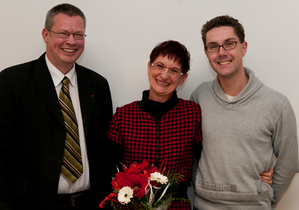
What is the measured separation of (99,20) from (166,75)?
113cm

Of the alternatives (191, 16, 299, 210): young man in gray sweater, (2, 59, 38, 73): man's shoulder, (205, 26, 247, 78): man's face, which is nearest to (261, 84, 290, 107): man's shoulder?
(191, 16, 299, 210): young man in gray sweater

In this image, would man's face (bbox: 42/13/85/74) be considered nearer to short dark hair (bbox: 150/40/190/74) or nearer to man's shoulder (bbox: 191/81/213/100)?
short dark hair (bbox: 150/40/190/74)

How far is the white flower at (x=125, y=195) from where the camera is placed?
133 cm

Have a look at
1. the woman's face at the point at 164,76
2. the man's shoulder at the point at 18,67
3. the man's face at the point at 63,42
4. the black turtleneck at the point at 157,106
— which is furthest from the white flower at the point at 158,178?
the man's shoulder at the point at 18,67

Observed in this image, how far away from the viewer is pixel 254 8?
8.00 feet

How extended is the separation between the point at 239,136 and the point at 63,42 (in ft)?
4.89

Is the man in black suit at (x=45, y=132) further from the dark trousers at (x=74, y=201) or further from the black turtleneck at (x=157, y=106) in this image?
the black turtleneck at (x=157, y=106)

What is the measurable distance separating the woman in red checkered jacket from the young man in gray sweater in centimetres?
14

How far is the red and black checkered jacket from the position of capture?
1904 millimetres

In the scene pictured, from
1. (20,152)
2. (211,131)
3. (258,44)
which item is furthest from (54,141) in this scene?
(258,44)

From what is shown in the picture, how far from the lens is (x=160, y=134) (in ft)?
6.28

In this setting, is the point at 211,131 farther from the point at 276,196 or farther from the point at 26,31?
the point at 26,31

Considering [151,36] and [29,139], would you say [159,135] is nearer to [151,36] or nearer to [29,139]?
[29,139]

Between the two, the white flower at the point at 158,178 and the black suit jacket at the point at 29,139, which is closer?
the white flower at the point at 158,178
